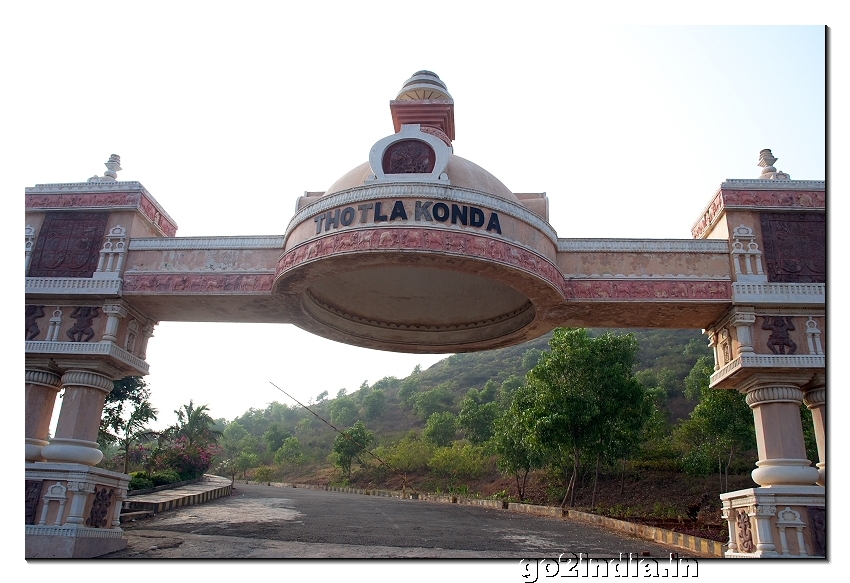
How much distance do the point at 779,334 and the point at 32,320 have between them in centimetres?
1363

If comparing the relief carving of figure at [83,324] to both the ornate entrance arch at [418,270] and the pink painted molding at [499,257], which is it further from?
the pink painted molding at [499,257]

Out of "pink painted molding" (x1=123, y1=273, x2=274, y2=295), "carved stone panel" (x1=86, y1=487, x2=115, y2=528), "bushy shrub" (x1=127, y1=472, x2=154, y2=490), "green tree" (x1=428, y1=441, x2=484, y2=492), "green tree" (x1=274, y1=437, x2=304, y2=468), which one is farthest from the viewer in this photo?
"green tree" (x1=274, y1=437, x2=304, y2=468)

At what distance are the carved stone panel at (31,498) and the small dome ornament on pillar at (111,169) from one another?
6.01m

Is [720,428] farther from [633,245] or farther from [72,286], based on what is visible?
[72,286]

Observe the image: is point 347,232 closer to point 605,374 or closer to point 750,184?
point 750,184

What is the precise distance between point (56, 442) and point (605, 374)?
17.3 m

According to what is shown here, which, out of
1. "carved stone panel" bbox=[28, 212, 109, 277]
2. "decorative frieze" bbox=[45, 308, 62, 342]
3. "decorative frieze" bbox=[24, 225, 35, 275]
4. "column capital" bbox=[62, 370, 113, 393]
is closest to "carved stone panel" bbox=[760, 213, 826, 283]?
"column capital" bbox=[62, 370, 113, 393]

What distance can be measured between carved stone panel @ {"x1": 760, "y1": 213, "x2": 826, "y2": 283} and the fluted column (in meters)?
2.02

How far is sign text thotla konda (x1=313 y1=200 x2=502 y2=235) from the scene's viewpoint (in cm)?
970

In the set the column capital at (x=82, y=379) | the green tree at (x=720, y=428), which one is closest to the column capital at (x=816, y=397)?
the column capital at (x=82, y=379)

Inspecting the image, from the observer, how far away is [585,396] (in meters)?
21.5

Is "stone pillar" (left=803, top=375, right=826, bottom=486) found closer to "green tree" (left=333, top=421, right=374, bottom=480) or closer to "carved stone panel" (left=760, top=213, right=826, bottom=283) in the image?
"carved stone panel" (left=760, top=213, right=826, bottom=283)

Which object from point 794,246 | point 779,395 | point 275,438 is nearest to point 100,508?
point 779,395
